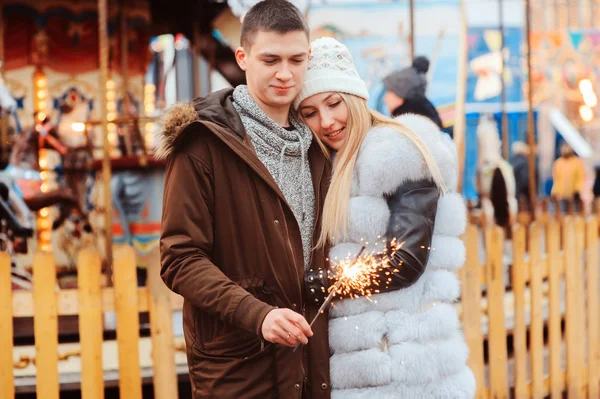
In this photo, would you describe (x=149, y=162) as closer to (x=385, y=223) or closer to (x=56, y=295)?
(x=56, y=295)

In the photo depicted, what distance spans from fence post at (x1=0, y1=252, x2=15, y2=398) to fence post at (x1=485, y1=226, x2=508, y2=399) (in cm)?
267

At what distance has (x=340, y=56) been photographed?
2.61 meters

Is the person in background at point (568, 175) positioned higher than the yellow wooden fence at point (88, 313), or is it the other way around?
the person in background at point (568, 175)

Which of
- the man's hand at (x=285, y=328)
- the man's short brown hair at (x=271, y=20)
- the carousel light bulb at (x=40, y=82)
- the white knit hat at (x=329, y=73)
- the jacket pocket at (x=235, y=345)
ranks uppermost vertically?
the carousel light bulb at (x=40, y=82)

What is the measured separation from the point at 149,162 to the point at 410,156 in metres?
6.35

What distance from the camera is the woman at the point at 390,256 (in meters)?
2.35

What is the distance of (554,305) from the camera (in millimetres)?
5195

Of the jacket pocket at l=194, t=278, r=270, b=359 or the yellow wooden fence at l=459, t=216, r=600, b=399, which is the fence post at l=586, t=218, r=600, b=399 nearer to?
Answer: the yellow wooden fence at l=459, t=216, r=600, b=399

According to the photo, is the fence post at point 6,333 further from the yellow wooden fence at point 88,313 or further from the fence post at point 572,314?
the fence post at point 572,314

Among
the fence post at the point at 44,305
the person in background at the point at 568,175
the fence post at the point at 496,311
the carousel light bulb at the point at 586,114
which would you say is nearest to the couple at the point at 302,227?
the fence post at the point at 44,305

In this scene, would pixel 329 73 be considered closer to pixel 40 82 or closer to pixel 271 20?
pixel 271 20

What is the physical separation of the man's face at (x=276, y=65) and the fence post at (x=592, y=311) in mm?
3862

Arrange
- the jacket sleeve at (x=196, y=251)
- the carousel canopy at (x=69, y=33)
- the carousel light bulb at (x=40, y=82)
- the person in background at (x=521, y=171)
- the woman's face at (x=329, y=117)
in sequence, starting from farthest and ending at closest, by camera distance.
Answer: the person in background at (x=521, y=171) < the carousel light bulb at (x=40, y=82) < the carousel canopy at (x=69, y=33) < the woman's face at (x=329, y=117) < the jacket sleeve at (x=196, y=251)

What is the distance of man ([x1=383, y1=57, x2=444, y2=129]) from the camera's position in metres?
5.40
